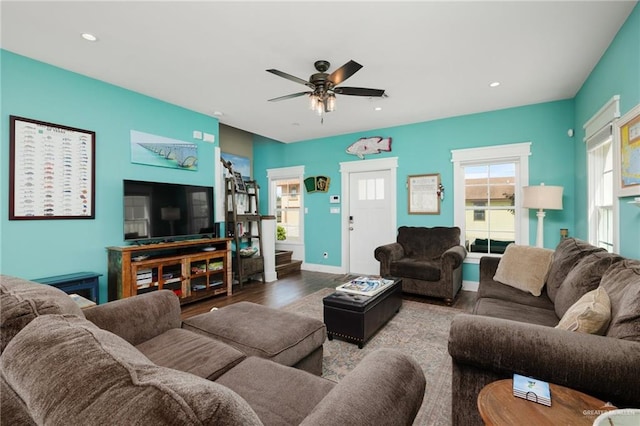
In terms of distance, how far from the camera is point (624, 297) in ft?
4.35

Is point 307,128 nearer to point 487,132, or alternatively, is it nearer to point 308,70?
point 308,70

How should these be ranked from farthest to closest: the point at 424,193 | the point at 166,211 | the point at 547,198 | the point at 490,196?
the point at 424,193 → the point at 490,196 → the point at 166,211 → the point at 547,198

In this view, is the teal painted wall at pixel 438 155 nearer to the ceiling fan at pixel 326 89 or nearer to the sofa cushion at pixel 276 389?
the ceiling fan at pixel 326 89

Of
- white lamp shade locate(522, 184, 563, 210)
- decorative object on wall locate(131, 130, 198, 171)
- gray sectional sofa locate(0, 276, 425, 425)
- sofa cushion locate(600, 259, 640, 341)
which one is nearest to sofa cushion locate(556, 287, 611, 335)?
sofa cushion locate(600, 259, 640, 341)

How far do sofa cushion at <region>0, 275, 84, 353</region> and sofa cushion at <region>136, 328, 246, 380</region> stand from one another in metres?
0.49

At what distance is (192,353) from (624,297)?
2092 millimetres

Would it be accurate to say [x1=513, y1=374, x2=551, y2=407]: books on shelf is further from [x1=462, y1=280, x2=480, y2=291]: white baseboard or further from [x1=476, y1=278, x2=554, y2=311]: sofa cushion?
[x1=462, y1=280, x2=480, y2=291]: white baseboard

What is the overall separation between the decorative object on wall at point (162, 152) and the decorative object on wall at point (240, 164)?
1596mm

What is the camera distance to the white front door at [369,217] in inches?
195

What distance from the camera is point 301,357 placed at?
1.71 m

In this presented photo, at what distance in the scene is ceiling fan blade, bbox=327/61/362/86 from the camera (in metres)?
2.24

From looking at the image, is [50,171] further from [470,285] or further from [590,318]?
[470,285]

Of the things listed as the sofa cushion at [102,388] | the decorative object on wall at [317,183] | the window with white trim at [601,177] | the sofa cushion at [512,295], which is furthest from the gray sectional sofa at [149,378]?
the decorative object on wall at [317,183]

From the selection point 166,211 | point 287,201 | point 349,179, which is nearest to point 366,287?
point 166,211
